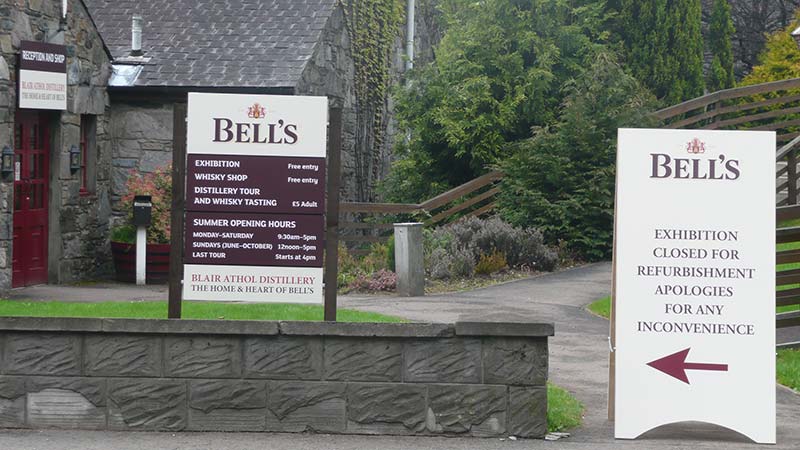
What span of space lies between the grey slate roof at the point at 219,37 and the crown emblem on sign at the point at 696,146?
37.3 ft

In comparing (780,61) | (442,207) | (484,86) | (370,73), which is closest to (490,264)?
(442,207)

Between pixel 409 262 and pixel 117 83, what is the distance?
20.7 feet

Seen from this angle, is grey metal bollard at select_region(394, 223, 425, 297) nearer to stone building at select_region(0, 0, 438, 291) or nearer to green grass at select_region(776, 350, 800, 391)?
stone building at select_region(0, 0, 438, 291)

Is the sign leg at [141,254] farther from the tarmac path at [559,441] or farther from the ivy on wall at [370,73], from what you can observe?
the ivy on wall at [370,73]

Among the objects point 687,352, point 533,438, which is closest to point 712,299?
point 687,352

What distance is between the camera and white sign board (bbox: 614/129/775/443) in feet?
27.3

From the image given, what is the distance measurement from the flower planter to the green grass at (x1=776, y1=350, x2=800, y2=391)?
10.1 meters

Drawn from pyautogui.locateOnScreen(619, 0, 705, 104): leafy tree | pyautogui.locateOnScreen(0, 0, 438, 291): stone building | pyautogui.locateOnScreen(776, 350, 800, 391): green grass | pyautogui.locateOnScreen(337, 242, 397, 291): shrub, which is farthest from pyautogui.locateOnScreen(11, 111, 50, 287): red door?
pyautogui.locateOnScreen(619, 0, 705, 104): leafy tree

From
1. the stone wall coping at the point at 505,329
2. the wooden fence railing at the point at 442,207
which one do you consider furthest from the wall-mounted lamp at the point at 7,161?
the stone wall coping at the point at 505,329

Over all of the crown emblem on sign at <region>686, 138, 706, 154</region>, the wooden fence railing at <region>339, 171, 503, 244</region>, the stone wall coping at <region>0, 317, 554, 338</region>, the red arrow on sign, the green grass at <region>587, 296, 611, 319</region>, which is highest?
the crown emblem on sign at <region>686, 138, 706, 154</region>

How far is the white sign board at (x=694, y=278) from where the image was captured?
833cm

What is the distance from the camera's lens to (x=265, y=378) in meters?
8.30

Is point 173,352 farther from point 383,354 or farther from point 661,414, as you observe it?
point 661,414

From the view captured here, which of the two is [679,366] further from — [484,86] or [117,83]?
[484,86]
